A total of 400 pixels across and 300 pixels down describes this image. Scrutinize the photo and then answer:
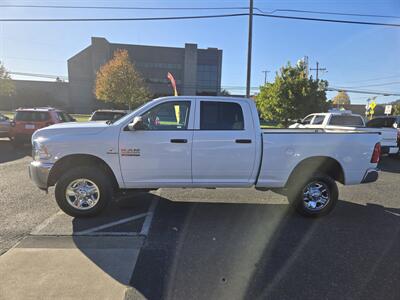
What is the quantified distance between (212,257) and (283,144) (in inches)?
87.3

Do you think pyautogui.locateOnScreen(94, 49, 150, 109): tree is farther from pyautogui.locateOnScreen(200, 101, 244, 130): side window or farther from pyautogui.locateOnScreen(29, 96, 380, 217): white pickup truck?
pyautogui.locateOnScreen(200, 101, 244, 130): side window

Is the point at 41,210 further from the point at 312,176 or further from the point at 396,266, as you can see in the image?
the point at 396,266

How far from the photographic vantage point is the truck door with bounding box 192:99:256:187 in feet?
15.8

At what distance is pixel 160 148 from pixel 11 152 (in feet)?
31.1

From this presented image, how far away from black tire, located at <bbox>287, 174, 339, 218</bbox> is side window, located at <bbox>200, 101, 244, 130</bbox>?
54.4 inches

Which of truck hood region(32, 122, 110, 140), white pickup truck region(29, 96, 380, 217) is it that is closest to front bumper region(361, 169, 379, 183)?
white pickup truck region(29, 96, 380, 217)

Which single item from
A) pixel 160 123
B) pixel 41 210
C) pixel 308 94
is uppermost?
pixel 308 94

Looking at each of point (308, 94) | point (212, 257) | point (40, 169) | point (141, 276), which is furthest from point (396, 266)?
point (308, 94)

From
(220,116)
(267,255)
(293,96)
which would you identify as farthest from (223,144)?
(293,96)

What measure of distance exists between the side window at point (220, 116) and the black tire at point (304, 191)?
4.54 feet

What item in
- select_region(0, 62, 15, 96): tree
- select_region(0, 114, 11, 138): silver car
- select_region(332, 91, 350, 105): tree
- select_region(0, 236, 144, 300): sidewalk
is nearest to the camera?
select_region(0, 236, 144, 300): sidewalk

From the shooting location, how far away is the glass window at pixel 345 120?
1194 centimetres

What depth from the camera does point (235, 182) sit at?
502 cm

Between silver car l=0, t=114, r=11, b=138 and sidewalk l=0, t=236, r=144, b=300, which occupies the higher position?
silver car l=0, t=114, r=11, b=138
